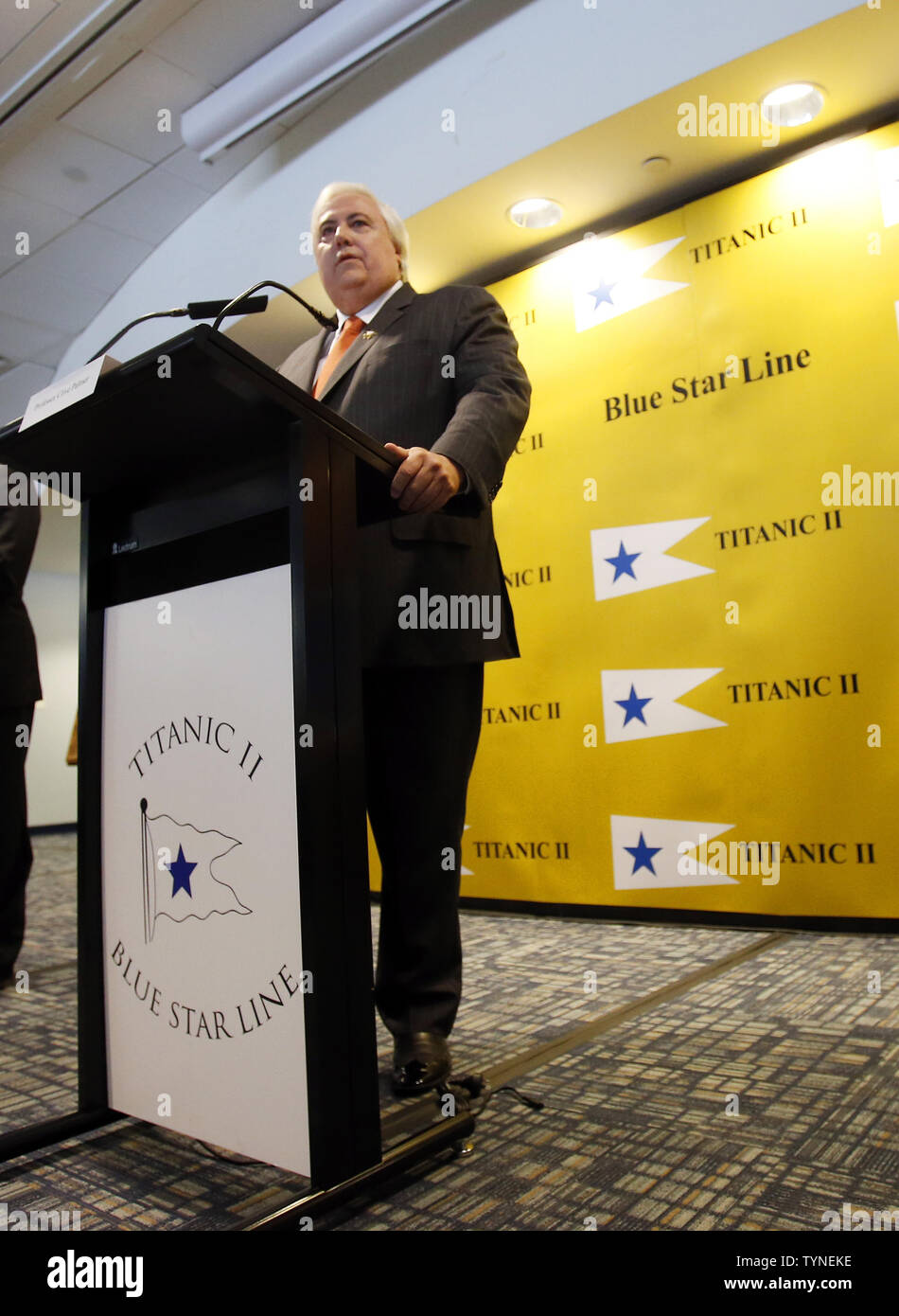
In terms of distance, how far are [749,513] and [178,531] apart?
1.87m

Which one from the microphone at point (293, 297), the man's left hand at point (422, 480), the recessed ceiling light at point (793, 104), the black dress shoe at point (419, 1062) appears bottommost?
the black dress shoe at point (419, 1062)

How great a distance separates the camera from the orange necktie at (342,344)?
4.38 ft

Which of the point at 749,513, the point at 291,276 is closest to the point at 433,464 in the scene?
the point at 749,513

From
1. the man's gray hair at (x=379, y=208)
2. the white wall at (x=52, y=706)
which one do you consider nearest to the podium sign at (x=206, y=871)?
the man's gray hair at (x=379, y=208)

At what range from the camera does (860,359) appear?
90.0 inches

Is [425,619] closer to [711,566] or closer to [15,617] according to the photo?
[15,617]

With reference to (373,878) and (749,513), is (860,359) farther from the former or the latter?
(373,878)

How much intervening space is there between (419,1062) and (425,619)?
0.61 meters

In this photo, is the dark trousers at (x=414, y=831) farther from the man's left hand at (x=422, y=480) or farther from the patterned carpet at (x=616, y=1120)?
the man's left hand at (x=422, y=480)

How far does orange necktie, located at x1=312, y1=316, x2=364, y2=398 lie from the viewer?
4.38 feet

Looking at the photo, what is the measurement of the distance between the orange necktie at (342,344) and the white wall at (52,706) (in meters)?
7.83

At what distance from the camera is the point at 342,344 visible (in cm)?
137
